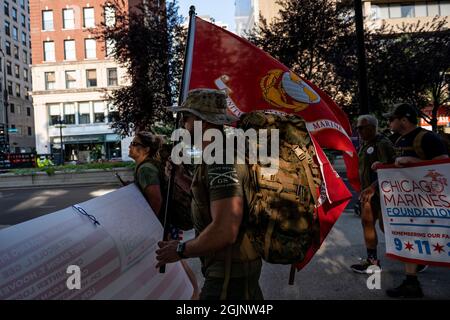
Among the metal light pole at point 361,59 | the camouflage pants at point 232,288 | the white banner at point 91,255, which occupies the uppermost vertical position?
the metal light pole at point 361,59

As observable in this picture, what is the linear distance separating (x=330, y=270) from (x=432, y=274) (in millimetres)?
1076

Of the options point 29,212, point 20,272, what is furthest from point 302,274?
point 29,212

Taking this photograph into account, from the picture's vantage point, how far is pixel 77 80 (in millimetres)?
43062

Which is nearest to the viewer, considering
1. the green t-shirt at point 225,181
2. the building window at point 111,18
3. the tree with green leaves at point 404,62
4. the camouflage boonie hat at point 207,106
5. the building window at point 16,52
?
the green t-shirt at point 225,181

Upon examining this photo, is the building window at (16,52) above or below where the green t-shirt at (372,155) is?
above

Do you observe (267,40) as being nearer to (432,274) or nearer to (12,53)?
(432,274)

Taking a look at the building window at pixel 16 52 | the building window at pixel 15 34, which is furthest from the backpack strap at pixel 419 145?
the building window at pixel 15 34

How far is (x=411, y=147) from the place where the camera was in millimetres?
3697

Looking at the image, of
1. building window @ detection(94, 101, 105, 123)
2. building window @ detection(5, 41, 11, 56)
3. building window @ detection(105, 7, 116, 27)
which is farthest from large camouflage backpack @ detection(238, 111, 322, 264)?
building window @ detection(5, 41, 11, 56)

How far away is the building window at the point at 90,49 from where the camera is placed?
140ft

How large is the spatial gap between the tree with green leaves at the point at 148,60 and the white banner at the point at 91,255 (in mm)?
12650

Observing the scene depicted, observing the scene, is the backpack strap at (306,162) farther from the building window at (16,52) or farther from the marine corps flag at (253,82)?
the building window at (16,52)

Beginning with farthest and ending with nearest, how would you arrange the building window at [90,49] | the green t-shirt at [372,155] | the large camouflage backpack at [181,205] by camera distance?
the building window at [90,49] < the green t-shirt at [372,155] < the large camouflage backpack at [181,205]

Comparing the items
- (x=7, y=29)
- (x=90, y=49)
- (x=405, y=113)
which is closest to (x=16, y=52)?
(x=7, y=29)
